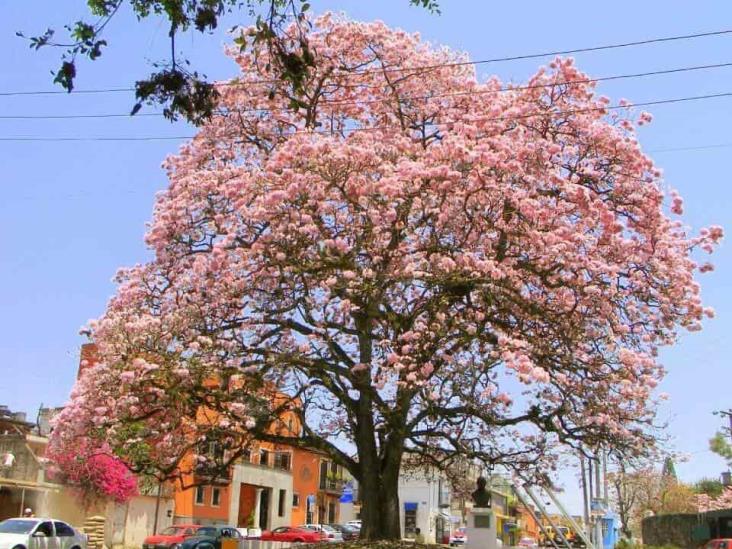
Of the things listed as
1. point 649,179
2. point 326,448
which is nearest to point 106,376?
point 326,448

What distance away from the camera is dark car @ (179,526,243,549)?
84.2 feet

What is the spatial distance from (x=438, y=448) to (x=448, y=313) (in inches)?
178

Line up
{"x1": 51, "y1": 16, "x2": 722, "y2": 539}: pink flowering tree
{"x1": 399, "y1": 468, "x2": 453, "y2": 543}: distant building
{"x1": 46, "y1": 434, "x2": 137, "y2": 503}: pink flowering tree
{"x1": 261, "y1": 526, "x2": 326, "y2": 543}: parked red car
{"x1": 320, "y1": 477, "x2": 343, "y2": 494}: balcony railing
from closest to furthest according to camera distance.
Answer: {"x1": 51, "y1": 16, "x2": 722, "y2": 539}: pink flowering tree < {"x1": 46, "y1": 434, "x2": 137, "y2": 503}: pink flowering tree < {"x1": 261, "y1": 526, "x2": 326, "y2": 543}: parked red car < {"x1": 399, "y1": 468, "x2": 453, "y2": 543}: distant building < {"x1": 320, "y1": 477, "x2": 343, "y2": 494}: balcony railing

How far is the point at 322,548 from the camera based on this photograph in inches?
677

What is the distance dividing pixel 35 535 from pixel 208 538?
759 centimetres

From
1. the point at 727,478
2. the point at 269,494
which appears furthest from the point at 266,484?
the point at 727,478

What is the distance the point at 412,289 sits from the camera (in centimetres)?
1602

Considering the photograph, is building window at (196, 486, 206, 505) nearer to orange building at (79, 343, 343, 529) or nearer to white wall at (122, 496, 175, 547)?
orange building at (79, 343, 343, 529)

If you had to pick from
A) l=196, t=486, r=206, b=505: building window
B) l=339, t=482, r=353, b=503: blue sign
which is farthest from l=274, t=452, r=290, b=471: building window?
l=196, t=486, r=206, b=505: building window

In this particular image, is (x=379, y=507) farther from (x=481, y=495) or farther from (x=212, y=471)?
(x=212, y=471)

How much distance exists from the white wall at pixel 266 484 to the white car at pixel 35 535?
75.2ft

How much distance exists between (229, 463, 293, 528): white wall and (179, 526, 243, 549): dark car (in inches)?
608

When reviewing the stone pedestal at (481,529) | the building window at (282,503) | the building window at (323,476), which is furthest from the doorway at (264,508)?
the stone pedestal at (481,529)

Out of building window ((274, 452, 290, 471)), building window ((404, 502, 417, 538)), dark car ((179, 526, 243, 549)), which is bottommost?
dark car ((179, 526, 243, 549))
